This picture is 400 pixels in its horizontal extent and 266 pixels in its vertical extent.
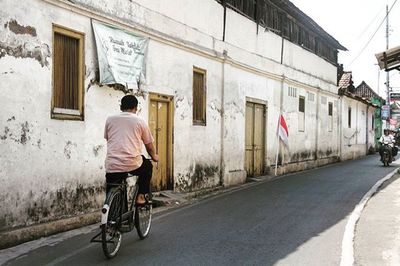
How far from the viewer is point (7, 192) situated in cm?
706

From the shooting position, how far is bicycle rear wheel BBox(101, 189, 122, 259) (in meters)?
5.97

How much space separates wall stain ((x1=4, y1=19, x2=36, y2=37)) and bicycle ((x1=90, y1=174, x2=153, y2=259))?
8.83ft

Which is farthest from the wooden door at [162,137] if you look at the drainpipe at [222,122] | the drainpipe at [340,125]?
the drainpipe at [340,125]

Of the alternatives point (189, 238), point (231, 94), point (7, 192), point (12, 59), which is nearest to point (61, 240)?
point (7, 192)

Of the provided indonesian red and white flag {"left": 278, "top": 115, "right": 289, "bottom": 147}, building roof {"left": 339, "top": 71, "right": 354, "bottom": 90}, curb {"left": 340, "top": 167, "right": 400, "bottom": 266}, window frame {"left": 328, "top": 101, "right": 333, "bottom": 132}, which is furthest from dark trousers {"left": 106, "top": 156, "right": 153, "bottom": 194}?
building roof {"left": 339, "top": 71, "right": 354, "bottom": 90}

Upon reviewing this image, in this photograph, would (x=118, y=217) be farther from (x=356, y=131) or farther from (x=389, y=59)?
(x=356, y=131)

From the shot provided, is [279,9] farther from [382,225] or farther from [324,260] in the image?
[324,260]

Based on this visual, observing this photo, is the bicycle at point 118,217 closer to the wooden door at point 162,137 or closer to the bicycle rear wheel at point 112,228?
the bicycle rear wheel at point 112,228

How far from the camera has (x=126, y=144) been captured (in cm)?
653

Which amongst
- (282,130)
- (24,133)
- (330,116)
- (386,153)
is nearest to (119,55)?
(24,133)

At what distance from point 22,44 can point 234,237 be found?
4.12 metres

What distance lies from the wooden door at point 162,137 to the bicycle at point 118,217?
403cm

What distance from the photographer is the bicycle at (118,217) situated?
5980mm

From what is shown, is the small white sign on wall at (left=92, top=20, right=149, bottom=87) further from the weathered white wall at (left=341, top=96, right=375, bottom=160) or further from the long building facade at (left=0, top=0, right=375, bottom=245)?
the weathered white wall at (left=341, top=96, right=375, bottom=160)
